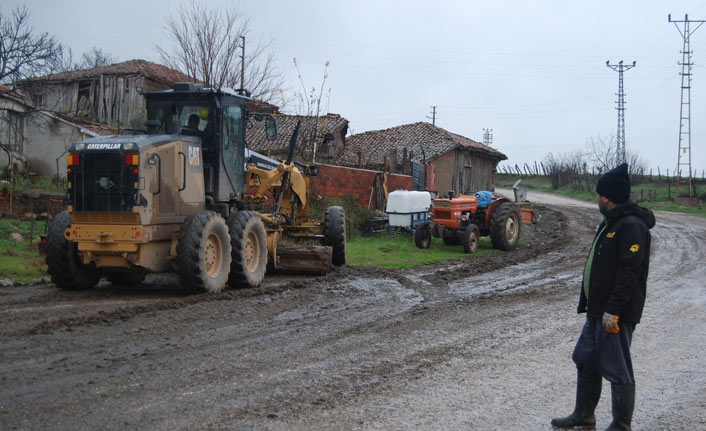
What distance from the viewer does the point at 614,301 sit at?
198 inches

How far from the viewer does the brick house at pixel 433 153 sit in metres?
37.3

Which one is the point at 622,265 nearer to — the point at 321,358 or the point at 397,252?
the point at 321,358

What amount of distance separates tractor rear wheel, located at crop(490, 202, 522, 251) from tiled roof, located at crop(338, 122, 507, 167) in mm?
16596

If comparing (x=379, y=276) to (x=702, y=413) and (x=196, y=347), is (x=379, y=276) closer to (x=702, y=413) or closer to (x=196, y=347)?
(x=196, y=347)

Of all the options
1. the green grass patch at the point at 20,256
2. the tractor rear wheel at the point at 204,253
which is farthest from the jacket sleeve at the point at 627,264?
the green grass patch at the point at 20,256

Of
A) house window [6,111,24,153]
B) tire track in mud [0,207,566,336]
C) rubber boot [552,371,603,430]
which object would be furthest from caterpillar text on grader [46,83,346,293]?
house window [6,111,24,153]

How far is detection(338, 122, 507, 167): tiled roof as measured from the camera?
124ft

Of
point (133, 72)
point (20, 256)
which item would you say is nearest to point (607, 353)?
point (20, 256)

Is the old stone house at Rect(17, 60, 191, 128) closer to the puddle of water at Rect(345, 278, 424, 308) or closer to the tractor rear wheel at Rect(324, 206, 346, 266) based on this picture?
the tractor rear wheel at Rect(324, 206, 346, 266)

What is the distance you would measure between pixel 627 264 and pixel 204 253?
6581 mm

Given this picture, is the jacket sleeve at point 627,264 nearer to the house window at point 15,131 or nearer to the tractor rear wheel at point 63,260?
A: the tractor rear wheel at point 63,260

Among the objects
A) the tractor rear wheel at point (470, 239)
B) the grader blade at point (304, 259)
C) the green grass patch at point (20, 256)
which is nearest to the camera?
the green grass patch at point (20, 256)

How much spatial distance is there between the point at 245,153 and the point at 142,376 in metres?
7.00

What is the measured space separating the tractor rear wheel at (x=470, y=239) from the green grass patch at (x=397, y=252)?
0.57 feet
